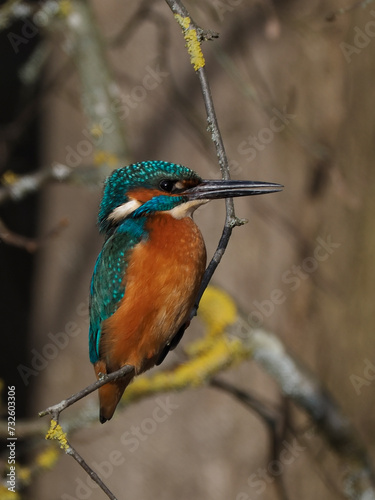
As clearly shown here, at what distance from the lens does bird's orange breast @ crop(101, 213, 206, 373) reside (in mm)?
2232

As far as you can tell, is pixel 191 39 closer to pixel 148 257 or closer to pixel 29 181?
pixel 148 257

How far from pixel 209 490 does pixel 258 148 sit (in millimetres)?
1688

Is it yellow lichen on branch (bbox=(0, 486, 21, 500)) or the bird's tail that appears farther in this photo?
yellow lichen on branch (bbox=(0, 486, 21, 500))

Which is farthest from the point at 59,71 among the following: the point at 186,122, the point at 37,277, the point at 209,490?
the point at 209,490

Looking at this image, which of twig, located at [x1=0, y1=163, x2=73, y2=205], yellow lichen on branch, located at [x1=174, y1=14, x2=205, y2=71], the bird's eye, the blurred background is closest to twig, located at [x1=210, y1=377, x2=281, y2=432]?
the blurred background

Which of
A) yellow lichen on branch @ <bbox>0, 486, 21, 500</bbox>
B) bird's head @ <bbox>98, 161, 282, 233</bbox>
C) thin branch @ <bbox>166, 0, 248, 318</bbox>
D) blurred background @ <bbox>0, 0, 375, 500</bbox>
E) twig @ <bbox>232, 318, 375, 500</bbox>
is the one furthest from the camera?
blurred background @ <bbox>0, 0, 375, 500</bbox>

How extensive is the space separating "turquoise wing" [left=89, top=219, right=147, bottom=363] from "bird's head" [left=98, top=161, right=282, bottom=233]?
0.05 m

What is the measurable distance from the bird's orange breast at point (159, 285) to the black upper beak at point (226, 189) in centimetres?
15

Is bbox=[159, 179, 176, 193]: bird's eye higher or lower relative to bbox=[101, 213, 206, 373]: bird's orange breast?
higher

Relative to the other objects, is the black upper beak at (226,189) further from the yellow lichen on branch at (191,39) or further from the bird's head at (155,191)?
the yellow lichen on branch at (191,39)

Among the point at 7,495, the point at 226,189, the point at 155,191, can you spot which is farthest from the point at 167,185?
the point at 7,495

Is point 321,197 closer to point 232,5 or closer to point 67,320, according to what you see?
point 232,5

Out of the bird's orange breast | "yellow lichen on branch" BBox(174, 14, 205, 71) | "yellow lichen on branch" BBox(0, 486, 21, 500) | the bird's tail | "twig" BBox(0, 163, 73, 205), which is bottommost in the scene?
"yellow lichen on branch" BBox(0, 486, 21, 500)

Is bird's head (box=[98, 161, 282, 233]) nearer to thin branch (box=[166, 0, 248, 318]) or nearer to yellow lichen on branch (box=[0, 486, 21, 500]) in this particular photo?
thin branch (box=[166, 0, 248, 318])
